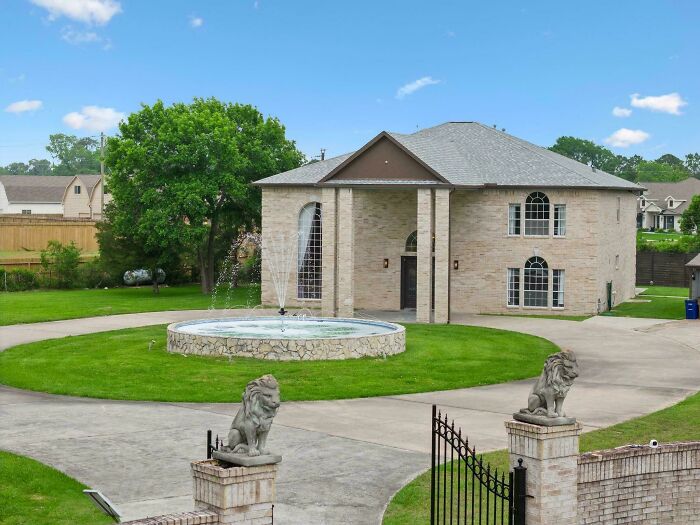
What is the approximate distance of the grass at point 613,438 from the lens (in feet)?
46.8

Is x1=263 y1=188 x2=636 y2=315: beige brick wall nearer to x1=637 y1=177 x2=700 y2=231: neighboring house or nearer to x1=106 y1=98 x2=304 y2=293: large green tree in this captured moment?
x1=106 y1=98 x2=304 y2=293: large green tree

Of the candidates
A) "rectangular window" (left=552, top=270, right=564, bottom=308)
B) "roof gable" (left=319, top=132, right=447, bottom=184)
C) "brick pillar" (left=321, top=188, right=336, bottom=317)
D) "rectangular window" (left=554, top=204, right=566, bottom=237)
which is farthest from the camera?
"rectangular window" (left=552, top=270, right=564, bottom=308)

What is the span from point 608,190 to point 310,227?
12.9m

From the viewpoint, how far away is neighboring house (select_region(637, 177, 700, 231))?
11838 cm

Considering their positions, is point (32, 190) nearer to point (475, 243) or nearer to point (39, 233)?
point (39, 233)

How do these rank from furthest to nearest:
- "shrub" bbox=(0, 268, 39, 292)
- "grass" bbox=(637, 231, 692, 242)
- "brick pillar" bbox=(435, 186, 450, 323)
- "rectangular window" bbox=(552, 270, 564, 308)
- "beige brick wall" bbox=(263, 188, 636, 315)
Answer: "grass" bbox=(637, 231, 692, 242) < "shrub" bbox=(0, 268, 39, 292) < "rectangular window" bbox=(552, 270, 564, 308) < "beige brick wall" bbox=(263, 188, 636, 315) < "brick pillar" bbox=(435, 186, 450, 323)

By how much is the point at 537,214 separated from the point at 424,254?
6.14 meters

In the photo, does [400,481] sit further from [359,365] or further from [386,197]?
[386,197]

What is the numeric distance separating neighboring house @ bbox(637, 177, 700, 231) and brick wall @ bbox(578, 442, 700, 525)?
105 metres

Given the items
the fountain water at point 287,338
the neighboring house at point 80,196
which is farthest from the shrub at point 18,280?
the neighboring house at point 80,196

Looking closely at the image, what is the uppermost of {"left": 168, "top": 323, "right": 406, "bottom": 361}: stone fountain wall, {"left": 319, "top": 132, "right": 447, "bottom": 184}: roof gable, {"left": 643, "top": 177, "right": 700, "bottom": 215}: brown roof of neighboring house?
{"left": 643, "top": 177, "right": 700, "bottom": 215}: brown roof of neighboring house

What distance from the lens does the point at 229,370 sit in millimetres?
26125

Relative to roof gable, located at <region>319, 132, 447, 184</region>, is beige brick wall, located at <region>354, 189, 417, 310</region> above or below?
below

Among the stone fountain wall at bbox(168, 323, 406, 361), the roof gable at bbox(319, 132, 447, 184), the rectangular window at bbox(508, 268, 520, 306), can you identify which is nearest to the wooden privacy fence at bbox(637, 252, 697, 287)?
the rectangular window at bbox(508, 268, 520, 306)
